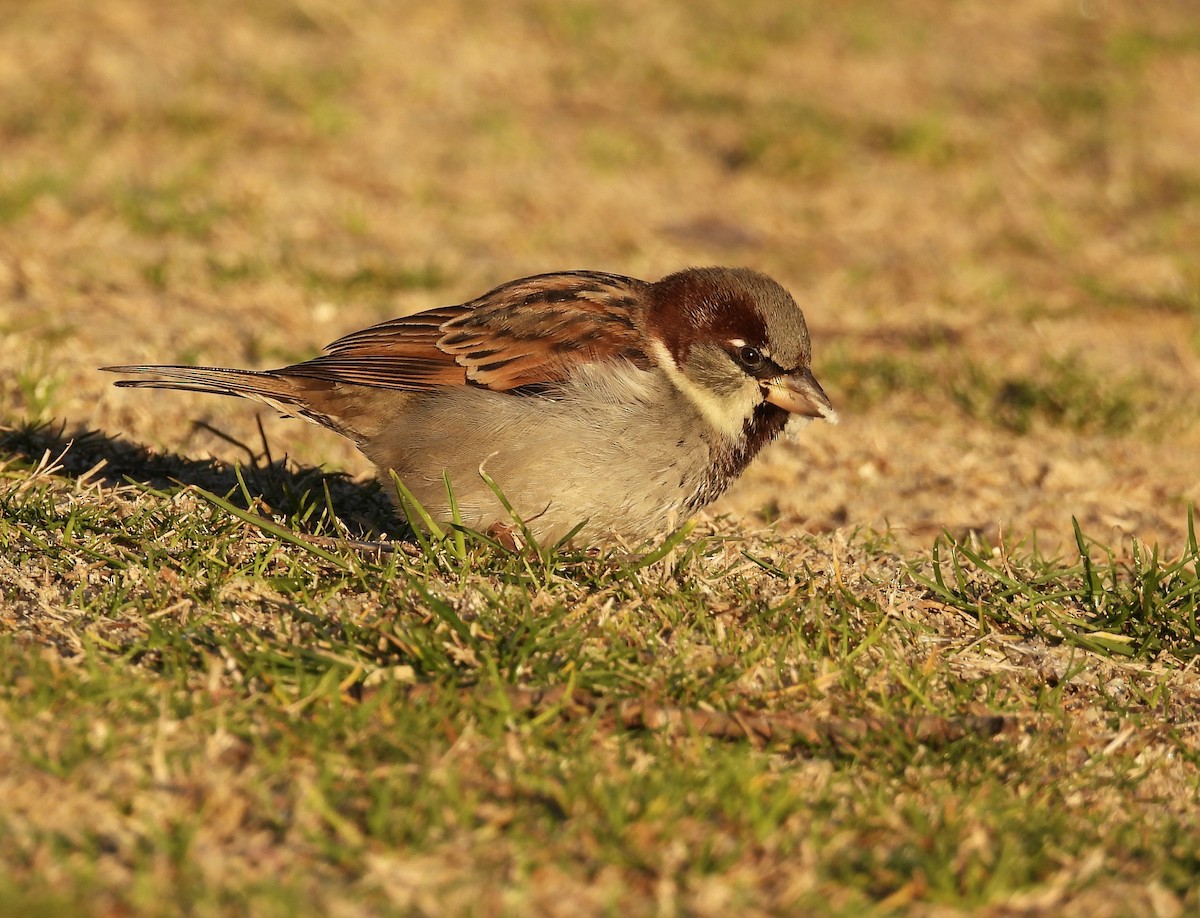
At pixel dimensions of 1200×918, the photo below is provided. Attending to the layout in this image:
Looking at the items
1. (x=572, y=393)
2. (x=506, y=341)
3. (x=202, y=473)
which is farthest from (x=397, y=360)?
(x=202, y=473)

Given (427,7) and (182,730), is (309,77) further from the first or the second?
(182,730)

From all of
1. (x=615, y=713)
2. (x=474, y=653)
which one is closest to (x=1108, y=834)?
(x=615, y=713)

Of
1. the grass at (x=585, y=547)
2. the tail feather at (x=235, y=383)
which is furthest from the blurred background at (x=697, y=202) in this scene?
the tail feather at (x=235, y=383)

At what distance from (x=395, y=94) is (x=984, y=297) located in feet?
16.9

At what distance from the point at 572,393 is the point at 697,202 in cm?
641

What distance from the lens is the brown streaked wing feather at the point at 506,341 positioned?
17.5 ft

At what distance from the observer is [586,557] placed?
197 inches

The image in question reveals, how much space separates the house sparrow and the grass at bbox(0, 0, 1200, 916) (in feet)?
0.84

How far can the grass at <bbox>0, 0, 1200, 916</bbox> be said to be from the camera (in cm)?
345

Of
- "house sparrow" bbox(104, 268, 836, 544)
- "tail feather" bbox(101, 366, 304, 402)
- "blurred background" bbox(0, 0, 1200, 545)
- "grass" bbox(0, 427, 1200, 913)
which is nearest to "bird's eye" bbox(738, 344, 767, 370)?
"house sparrow" bbox(104, 268, 836, 544)

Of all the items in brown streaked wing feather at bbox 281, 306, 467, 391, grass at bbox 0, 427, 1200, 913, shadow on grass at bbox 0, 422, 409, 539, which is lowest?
shadow on grass at bbox 0, 422, 409, 539

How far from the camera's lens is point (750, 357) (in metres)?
5.38

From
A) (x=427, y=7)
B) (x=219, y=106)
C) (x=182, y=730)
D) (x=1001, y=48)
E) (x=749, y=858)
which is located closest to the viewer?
(x=749, y=858)

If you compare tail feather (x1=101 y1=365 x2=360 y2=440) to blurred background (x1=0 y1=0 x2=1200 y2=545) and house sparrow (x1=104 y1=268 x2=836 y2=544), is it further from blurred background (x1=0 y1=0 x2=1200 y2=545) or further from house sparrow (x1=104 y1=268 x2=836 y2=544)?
blurred background (x1=0 y1=0 x2=1200 y2=545)
